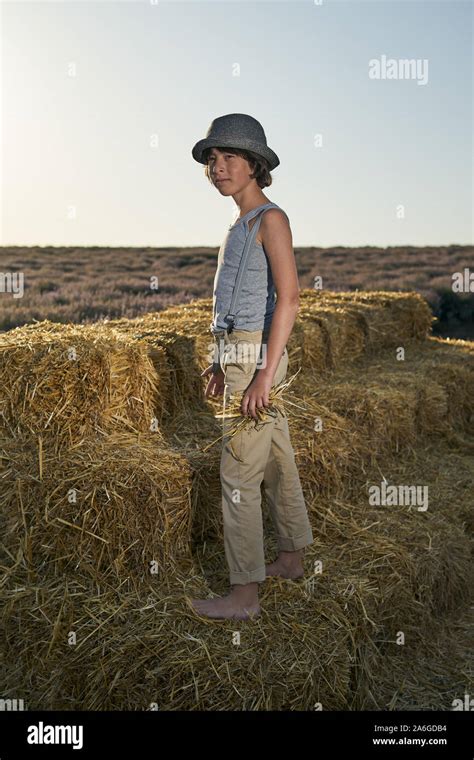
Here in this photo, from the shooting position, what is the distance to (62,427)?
4535mm

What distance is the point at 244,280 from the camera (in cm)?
359

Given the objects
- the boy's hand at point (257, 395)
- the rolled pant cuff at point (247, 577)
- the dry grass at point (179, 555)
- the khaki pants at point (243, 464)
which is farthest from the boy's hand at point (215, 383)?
the rolled pant cuff at point (247, 577)

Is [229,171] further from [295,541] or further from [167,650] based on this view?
[167,650]

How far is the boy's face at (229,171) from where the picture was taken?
3613 millimetres

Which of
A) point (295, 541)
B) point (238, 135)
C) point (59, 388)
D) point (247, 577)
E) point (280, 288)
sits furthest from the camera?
point (59, 388)

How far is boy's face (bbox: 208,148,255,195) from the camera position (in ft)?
11.9

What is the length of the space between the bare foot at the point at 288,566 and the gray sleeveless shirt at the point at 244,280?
1211 millimetres

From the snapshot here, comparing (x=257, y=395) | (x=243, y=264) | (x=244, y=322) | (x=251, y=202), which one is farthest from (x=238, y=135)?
(x=257, y=395)

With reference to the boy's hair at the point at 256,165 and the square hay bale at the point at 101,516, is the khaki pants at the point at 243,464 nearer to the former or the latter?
the square hay bale at the point at 101,516

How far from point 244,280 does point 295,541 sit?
4.42 feet

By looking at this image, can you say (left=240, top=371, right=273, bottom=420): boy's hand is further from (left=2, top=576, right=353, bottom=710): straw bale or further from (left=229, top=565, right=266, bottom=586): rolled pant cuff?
(left=2, top=576, right=353, bottom=710): straw bale

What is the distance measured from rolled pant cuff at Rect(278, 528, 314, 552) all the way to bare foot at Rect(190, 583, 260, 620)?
13.6 inches

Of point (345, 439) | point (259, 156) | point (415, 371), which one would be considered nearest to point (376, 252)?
point (415, 371)

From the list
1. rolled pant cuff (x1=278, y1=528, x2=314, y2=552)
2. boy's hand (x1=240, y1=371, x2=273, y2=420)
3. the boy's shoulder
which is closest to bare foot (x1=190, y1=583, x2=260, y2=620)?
rolled pant cuff (x1=278, y1=528, x2=314, y2=552)
